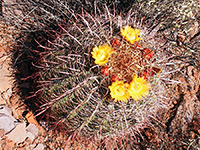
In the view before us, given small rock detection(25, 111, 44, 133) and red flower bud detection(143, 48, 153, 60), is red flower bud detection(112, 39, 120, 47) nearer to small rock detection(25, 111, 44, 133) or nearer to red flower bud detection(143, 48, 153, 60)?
red flower bud detection(143, 48, 153, 60)

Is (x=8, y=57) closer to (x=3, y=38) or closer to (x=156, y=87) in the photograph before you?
(x=3, y=38)

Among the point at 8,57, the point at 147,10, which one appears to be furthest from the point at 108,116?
the point at 147,10

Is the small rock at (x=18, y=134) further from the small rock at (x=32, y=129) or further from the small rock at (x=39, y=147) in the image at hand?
the small rock at (x=39, y=147)

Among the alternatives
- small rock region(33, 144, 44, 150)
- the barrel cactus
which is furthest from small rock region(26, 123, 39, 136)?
the barrel cactus

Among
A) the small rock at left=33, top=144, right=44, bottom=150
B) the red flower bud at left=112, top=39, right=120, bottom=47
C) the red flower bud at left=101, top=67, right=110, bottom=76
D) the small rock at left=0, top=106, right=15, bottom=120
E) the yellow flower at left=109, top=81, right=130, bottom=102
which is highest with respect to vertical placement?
the red flower bud at left=112, top=39, right=120, bottom=47

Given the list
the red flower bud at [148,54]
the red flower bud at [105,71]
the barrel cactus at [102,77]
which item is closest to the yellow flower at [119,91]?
the barrel cactus at [102,77]
